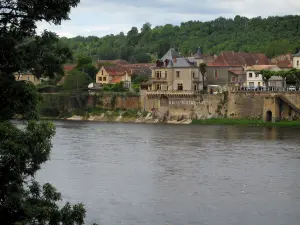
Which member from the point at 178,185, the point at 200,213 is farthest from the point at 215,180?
the point at 200,213

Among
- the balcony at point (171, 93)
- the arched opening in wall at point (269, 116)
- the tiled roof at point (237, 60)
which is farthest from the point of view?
the tiled roof at point (237, 60)

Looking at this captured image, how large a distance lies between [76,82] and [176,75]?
1389 cm

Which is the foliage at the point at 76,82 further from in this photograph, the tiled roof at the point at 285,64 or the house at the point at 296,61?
the house at the point at 296,61

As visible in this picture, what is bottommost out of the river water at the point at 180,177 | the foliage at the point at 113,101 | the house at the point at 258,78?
the river water at the point at 180,177

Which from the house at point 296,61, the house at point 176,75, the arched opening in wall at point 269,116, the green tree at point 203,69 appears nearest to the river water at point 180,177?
the arched opening in wall at point 269,116

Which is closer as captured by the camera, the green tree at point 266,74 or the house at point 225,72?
the green tree at point 266,74

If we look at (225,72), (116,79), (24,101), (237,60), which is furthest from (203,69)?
(24,101)

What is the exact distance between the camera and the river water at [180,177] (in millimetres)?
24750

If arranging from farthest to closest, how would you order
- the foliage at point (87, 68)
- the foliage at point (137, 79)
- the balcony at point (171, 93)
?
the foliage at point (87, 68), the foliage at point (137, 79), the balcony at point (171, 93)

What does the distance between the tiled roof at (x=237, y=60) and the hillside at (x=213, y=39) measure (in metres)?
27.5

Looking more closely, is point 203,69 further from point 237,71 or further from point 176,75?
point 237,71

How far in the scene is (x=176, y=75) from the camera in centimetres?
7262

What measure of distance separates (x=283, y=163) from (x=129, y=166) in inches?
344

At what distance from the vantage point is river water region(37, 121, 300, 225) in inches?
974
